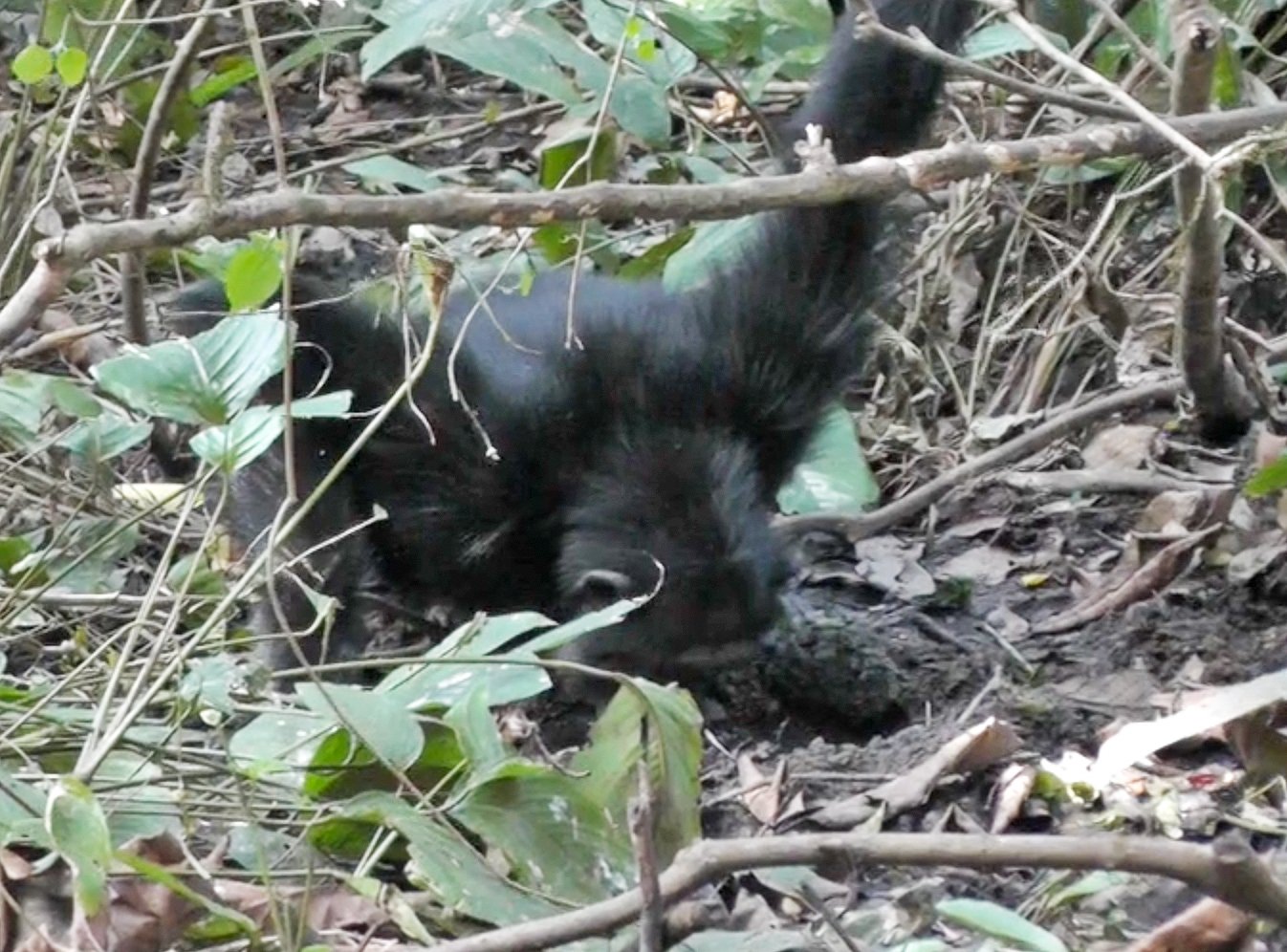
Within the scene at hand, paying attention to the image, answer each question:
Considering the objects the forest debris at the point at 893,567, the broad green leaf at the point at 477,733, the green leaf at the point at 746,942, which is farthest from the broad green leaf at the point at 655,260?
the green leaf at the point at 746,942

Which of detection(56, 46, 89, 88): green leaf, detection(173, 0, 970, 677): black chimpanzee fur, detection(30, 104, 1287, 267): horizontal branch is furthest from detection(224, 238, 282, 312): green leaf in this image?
detection(173, 0, 970, 677): black chimpanzee fur

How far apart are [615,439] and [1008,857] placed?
259cm

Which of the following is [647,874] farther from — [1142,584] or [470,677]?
[1142,584]

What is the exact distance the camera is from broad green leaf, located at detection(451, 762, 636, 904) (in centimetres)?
296

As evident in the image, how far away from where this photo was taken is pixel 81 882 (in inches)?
93.7

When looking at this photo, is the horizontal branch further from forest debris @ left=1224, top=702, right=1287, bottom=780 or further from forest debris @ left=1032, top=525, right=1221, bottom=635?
forest debris @ left=1032, top=525, right=1221, bottom=635

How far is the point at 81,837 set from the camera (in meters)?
2.42

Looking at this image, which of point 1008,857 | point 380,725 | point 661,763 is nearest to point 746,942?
point 661,763

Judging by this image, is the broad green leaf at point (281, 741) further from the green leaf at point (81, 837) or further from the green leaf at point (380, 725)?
the green leaf at point (81, 837)

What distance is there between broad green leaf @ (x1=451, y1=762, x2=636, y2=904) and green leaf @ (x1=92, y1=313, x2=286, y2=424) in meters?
0.68

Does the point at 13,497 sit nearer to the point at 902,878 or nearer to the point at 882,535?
the point at 882,535

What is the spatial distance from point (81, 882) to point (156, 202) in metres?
4.43

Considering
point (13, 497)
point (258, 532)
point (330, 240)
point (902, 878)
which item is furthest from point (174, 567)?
point (330, 240)

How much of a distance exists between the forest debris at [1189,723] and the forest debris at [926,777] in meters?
0.21
